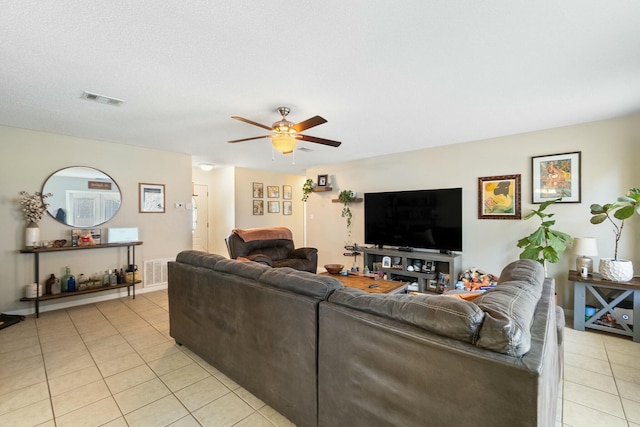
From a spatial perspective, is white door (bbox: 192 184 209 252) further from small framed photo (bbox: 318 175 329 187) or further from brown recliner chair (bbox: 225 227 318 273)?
small framed photo (bbox: 318 175 329 187)

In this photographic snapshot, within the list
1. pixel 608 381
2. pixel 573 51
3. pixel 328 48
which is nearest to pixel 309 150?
pixel 328 48

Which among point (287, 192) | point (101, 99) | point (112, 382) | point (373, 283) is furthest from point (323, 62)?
point (287, 192)

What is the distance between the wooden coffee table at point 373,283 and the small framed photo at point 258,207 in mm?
3952

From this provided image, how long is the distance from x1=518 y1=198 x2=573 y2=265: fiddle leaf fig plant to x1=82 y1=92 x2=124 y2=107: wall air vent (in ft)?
15.2

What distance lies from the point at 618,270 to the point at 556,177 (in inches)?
48.7

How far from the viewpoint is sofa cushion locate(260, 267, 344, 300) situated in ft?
5.10

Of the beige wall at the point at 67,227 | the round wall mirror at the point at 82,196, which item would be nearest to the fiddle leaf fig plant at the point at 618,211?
the beige wall at the point at 67,227

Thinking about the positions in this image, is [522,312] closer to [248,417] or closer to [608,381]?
[248,417]

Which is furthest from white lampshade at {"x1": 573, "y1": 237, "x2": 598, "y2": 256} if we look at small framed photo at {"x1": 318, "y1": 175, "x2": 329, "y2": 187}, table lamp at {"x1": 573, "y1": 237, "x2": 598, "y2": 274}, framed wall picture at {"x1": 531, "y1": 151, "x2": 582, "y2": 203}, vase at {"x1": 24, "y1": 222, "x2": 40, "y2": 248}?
vase at {"x1": 24, "y1": 222, "x2": 40, "y2": 248}

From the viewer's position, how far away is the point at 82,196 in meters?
3.96

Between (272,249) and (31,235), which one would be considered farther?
(272,249)

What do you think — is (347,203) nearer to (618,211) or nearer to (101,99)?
(618,211)

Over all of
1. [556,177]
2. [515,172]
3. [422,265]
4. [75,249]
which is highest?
[515,172]

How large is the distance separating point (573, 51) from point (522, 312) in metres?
1.90
